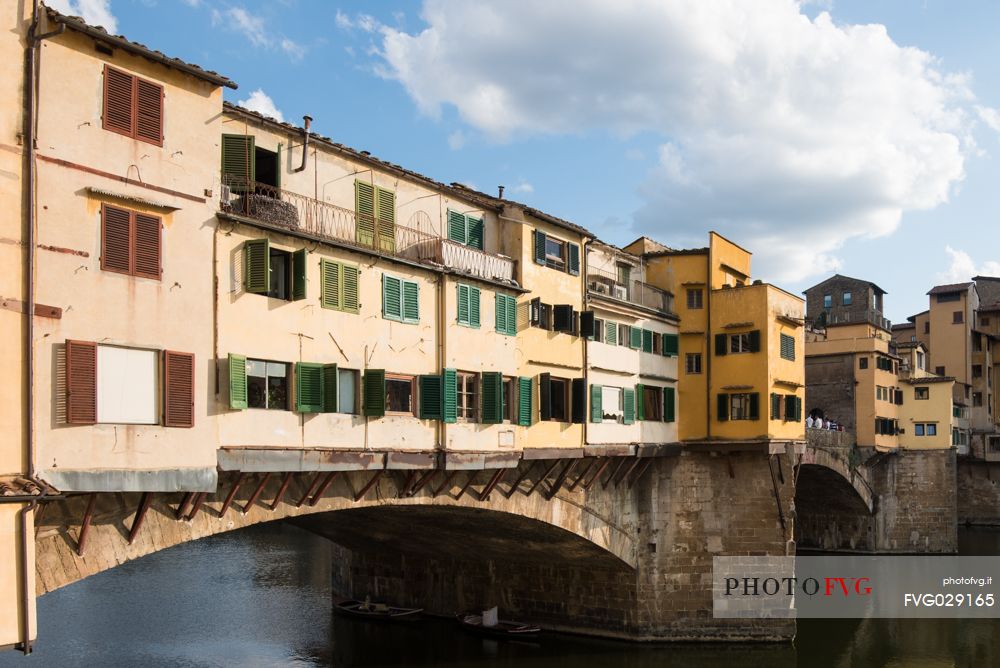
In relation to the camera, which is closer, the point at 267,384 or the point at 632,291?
the point at 267,384

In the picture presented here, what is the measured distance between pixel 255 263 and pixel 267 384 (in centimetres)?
272

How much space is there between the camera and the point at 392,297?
2422 cm

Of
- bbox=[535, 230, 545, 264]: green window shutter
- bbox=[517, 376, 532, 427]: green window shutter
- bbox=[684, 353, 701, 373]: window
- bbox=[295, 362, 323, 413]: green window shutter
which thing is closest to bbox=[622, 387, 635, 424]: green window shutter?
bbox=[684, 353, 701, 373]: window

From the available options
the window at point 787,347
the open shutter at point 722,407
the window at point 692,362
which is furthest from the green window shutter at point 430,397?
the window at point 787,347

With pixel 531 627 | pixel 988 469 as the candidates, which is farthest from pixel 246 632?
pixel 988 469

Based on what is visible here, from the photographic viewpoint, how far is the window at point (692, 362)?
38.6m

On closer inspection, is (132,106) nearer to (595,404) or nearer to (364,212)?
(364,212)

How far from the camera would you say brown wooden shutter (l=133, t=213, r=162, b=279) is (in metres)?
17.5

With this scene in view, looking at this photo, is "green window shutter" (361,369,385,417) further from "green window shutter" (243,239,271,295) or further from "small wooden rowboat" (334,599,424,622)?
"small wooden rowboat" (334,599,424,622)

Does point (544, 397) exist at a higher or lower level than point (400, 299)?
lower

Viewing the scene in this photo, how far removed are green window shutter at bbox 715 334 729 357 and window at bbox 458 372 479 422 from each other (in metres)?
14.8

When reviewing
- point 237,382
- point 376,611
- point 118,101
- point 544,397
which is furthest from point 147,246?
point 376,611

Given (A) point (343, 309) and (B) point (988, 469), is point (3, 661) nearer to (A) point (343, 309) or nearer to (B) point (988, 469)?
(A) point (343, 309)

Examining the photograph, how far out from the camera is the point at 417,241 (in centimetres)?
2686
